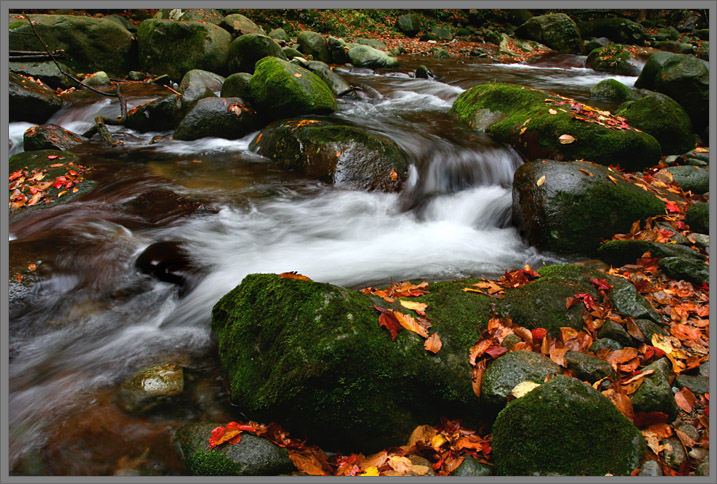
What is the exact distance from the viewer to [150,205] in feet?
19.3

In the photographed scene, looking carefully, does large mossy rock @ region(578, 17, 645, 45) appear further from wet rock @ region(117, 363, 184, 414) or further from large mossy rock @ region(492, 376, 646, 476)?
wet rock @ region(117, 363, 184, 414)

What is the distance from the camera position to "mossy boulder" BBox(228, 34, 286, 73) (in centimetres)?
1091

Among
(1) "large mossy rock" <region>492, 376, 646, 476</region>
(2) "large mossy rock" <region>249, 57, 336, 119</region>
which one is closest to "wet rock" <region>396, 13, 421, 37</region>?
(2) "large mossy rock" <region>249, 57, 336, 119</region>

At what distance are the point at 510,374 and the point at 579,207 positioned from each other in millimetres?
3093

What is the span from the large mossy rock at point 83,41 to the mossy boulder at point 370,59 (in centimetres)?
785

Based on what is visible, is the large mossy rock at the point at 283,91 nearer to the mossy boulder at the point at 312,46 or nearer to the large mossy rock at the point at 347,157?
the large mossy rock at the point at 347,157

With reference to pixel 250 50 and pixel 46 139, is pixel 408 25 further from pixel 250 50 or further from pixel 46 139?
pixel 46 139

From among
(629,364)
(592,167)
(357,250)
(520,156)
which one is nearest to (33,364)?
(357,250)

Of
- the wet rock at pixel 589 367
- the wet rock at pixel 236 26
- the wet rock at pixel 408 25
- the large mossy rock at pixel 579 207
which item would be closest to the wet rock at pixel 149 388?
the wet rock at pixel 589 367

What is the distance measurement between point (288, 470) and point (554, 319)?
2.27m

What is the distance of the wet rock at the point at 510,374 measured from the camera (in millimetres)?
2551

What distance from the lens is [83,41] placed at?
39.3ft

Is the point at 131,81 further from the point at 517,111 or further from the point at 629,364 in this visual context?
the point at 629,364

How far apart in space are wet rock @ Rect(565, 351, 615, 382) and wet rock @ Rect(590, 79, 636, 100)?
9.79 meters
